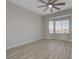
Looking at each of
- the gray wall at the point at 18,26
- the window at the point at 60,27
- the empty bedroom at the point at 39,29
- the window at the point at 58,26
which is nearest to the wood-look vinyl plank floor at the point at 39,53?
the empty bedroom at the point at 39,29

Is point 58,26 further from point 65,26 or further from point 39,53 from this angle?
point 39,53

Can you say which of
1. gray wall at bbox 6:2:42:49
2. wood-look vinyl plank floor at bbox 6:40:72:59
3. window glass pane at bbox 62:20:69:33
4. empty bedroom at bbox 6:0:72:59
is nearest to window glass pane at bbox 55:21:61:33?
empty bedroom at bbox 6:0:72:59

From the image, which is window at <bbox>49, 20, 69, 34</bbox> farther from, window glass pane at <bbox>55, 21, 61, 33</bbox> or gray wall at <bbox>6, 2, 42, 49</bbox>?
gray wall at <bbox>6, 2, 42, 49</bbox>

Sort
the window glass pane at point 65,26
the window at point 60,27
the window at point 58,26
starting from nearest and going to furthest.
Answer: the window glass pane at point 65,26, the window at point 60,27, the window at point 58,26

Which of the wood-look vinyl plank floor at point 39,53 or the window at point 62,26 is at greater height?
the window at point 62,26

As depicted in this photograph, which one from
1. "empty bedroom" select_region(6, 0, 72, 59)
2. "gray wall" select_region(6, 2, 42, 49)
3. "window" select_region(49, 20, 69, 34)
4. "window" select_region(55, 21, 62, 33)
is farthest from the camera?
"window" select_region(55, 21, 62, 33)

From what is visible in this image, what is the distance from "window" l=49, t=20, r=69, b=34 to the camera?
7822 millimetres

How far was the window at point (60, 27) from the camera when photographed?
308 inches

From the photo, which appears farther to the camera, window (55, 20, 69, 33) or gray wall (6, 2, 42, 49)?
window (55, 20, 69, 33)

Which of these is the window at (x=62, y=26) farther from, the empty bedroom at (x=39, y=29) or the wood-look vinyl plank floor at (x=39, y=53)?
the wood-look vinyl plank floor at (x=39, y=53)

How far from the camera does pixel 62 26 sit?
27.0 ft

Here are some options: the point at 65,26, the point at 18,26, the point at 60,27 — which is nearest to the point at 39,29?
the point at 60,27

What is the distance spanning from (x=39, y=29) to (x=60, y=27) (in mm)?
2267
